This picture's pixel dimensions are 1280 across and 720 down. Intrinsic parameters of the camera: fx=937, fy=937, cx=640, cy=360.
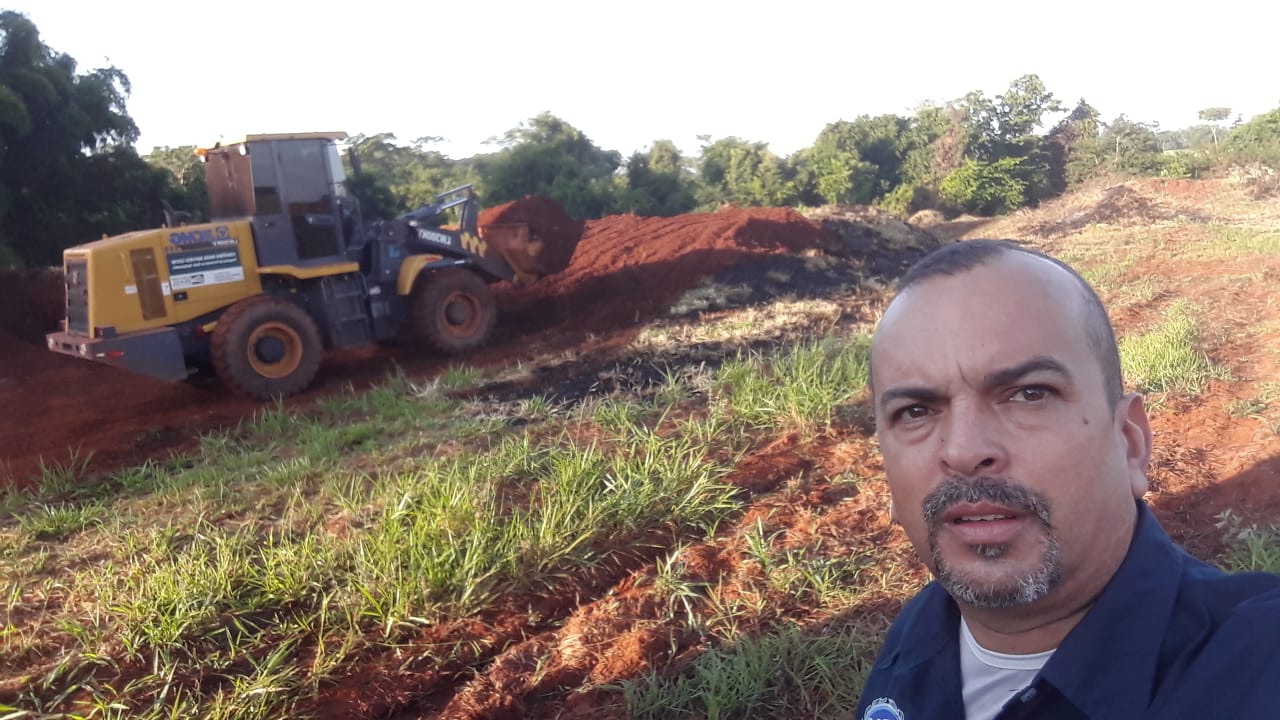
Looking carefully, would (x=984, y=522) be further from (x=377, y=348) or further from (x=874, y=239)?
(x=874, y=239)

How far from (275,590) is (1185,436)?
4.75 meters

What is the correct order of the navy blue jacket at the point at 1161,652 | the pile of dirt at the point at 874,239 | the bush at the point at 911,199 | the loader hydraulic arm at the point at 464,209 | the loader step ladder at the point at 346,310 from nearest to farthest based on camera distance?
the navy blue jacket at the point at 1161,652
the loader step ladder at the point at 346,310
the loader hydraulic arm at the point at 464,209
the pile of dirt at the point at 874,239
the bush at the point at 911,199

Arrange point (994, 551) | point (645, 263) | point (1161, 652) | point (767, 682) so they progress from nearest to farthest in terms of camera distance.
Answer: point (1161, 652)
point (994, 551)
point (767, 682)
point (645, 263)

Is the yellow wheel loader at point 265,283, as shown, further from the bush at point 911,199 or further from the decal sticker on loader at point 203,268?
the bush at point 911,199

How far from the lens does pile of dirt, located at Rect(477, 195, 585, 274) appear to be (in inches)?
611

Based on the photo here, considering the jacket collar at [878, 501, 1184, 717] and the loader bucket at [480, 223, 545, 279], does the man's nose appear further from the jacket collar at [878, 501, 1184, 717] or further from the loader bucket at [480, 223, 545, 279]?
the loader bucket at [480, 223, 545, 279]

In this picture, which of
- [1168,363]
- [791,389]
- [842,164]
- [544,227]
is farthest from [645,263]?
[842,164]

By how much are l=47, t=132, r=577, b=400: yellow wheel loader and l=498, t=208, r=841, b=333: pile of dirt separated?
7.28ft

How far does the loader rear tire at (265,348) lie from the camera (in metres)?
9.58

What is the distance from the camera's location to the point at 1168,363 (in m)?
6.23

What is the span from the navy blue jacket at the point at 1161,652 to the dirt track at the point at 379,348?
789 cm

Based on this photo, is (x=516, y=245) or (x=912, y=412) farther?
(x=516, y=245)

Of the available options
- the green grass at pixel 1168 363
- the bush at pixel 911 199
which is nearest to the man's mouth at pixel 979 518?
the green grass at pixel 1168 363

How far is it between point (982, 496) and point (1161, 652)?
1.04ft
